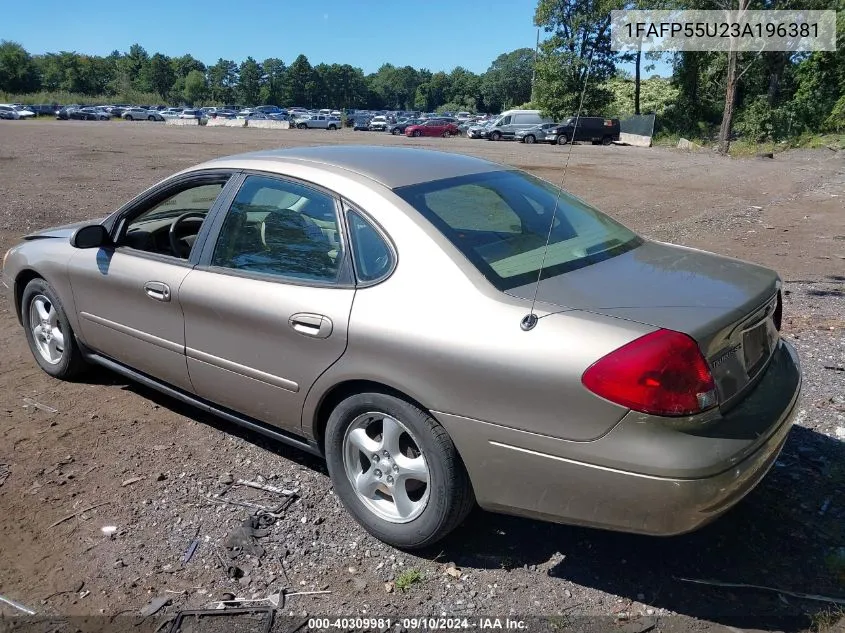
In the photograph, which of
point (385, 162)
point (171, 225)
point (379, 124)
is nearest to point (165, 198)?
point (171, 225)

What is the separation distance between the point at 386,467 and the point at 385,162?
157cm

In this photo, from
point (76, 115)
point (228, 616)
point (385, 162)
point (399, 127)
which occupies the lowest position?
point (228, 616)

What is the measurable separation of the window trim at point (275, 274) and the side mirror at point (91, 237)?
2.94ft

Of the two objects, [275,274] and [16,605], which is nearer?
[16,605]

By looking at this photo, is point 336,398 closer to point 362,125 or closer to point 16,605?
point 16,605

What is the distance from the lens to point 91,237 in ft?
13.8

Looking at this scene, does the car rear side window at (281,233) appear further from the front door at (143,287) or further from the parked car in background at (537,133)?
the parked car in background at (537,133)

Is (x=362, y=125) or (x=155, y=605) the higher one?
(x=362, y=125)

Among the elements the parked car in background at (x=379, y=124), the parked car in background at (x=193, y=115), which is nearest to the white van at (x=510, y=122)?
the parked car in background at (x=379, y=124)

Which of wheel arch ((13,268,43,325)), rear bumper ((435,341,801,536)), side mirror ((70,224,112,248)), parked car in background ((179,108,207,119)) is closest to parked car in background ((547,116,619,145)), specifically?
parked car in background ((179,108,207,119))

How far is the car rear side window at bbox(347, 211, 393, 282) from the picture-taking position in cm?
305

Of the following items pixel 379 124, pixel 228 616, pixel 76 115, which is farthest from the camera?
pixel 76 115

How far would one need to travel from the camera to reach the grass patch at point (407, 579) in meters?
2.89

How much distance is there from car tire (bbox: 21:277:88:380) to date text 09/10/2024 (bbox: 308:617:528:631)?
2.92 metres
